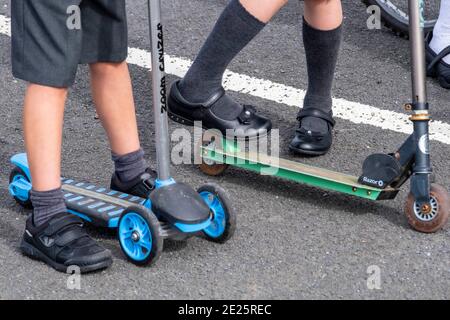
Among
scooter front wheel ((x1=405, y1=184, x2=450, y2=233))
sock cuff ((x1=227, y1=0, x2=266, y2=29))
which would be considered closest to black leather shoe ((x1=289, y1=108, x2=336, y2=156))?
sock cuff ((x1=227, y1=0, x2=266, y2=29))

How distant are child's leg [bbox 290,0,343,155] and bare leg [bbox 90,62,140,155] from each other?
2.68 ft

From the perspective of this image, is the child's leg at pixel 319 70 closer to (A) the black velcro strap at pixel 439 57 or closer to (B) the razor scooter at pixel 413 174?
(B) the razor scooter at pixel 413 174

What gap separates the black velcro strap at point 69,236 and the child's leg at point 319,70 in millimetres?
1143

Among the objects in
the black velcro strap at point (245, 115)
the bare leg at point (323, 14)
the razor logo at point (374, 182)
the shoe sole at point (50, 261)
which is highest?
the bare leg at point (323, 14)

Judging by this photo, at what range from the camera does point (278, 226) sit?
12.2ft

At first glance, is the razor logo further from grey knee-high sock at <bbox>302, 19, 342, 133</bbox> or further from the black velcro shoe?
the black velcro shoe

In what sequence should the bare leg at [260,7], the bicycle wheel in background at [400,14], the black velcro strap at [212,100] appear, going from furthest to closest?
1. the bicycle wheel in background at [400,14]
2. the black velcro strap at [212,100]
3. the bare leg at [260,7]

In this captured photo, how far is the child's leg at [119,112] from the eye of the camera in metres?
3.67

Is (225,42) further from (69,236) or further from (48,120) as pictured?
(69,236)

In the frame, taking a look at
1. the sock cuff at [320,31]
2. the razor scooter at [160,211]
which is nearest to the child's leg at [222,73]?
the sock cuff at [320,31]

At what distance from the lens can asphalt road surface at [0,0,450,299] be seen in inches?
130
